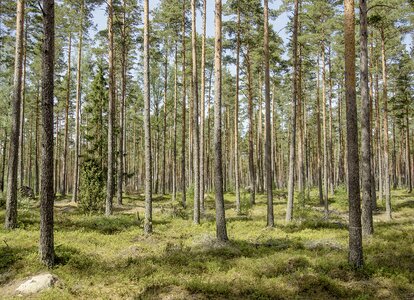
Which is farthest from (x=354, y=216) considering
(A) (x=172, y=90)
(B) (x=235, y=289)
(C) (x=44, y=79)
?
(A) (x=172, y=90)

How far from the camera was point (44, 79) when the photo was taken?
928cm

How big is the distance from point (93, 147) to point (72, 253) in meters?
10.7

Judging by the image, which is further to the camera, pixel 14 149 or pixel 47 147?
pixel 14 149

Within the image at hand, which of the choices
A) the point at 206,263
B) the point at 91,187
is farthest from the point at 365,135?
the point at 91,187

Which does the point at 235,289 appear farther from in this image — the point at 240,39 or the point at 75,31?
the point at 75,31

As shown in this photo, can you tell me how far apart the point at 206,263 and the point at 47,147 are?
6.09 metres

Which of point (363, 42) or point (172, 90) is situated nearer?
point (363, 42)

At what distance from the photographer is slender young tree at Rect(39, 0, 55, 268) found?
30.2ft

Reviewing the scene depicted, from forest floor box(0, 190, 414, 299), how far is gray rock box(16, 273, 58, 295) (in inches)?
11.4

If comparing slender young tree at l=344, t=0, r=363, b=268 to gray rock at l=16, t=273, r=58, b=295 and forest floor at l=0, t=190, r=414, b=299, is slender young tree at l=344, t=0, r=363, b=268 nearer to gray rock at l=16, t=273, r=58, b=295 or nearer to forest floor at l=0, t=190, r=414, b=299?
forest floor at l=0, t=190, r=414, b=299

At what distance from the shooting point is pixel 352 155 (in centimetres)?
A: 948

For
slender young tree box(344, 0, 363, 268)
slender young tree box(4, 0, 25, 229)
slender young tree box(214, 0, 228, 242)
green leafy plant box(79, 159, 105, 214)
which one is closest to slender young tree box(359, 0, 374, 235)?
slender young tree box(344, 0, 363, 268)

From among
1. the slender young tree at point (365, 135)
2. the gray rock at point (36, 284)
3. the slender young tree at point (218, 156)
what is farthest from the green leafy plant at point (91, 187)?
the slender young tree at point (365, 135)

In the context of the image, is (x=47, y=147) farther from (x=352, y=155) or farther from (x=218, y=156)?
(x=352, y=155)
